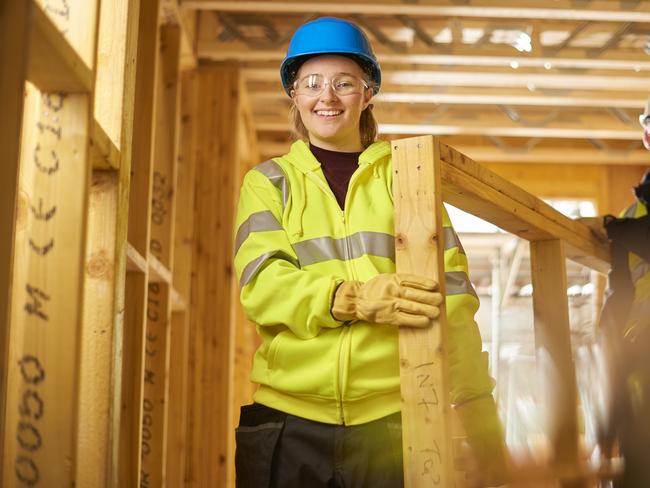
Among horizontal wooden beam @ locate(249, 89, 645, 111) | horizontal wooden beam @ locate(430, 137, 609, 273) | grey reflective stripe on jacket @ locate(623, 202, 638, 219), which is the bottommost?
horizontal wooden beam @ locate(430, 137, 609, 273)

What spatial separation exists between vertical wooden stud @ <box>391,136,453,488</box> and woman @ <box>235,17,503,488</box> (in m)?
0.04

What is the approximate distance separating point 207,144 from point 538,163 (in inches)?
152

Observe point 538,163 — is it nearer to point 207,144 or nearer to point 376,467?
point 207,144

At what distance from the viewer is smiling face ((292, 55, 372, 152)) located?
2.12 meters

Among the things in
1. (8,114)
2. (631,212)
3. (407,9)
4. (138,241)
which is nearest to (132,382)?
(138,241)

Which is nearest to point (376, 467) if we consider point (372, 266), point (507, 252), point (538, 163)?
point (372, 266)

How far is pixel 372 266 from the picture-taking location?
192 centimetres

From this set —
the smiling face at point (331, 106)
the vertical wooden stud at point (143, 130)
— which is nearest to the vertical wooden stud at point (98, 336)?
the smiling face at point (331, 106)

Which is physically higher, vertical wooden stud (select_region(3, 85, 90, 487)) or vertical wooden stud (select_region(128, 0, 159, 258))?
vertical wooden stud (select_region(128, 0, 159, 258))

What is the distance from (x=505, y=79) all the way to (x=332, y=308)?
3642 mm

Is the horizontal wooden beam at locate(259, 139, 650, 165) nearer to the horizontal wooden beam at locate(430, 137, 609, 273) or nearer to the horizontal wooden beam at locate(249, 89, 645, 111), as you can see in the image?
the horizontal wooden beam at locate(249, 89, 645, 111)

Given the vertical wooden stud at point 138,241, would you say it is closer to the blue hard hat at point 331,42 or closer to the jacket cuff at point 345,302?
the blue hard hat at point 331,42

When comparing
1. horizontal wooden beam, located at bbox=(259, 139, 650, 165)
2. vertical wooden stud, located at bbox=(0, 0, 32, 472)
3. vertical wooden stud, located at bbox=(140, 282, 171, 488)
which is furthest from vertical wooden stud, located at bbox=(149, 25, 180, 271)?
horizontal wooden beam, located at bbox=(259, 139, 650, 165)

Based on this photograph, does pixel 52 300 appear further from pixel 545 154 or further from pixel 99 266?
pixel 545 154
